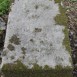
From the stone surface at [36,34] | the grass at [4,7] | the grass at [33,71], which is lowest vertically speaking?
the grass at [33,71]

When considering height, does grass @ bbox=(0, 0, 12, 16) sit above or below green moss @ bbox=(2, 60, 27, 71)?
above

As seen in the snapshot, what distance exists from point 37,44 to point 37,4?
1.18m

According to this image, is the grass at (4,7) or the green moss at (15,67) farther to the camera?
the grass at (4,7)

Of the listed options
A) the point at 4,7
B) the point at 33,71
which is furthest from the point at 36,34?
the point at 4,7

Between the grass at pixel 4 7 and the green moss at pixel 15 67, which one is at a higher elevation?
the grass at pixel 4 7

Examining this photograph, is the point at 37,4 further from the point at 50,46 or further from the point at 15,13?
the point at 50,46

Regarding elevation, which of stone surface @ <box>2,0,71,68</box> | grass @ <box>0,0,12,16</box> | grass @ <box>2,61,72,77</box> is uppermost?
grass @ <box>0,0,12,16</box>

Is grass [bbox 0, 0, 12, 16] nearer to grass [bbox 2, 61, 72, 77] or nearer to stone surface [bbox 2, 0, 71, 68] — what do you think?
stone surface [bbox 2, 0, 71, 68]

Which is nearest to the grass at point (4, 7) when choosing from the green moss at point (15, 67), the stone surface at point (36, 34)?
the stone surface at point (36, 34)

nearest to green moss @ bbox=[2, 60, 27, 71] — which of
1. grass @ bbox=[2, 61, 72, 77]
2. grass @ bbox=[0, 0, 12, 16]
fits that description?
grass @ bbox=[2, 61, 72, 77]

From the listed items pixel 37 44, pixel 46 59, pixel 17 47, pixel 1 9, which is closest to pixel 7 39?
pixel 17 47

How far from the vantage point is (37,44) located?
4.55 metres

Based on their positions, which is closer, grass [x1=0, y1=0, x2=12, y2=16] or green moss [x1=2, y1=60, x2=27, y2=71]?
green moss [x1=2, y1=60, x2=27, y2=71]

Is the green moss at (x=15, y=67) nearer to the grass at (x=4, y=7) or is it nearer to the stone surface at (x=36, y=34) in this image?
the stone surface at (x=36, y=34)
